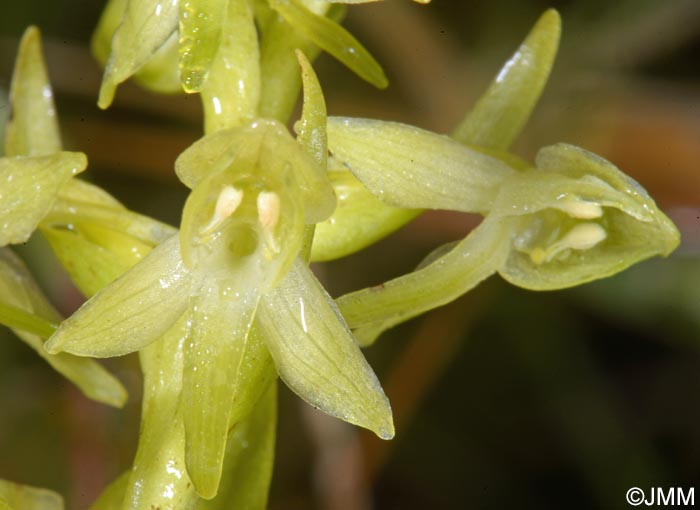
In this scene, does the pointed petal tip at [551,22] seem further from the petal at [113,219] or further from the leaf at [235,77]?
the petal at [113,219]

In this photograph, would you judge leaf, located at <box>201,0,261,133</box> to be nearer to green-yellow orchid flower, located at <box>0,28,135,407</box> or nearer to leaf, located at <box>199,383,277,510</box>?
green-yellow orchid flower, located at <box>0,28,135,407</box>

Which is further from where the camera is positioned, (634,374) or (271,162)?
(634,374)

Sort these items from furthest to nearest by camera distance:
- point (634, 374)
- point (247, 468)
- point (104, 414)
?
point (634, 374) < point (104, 414) < point (247, 468)

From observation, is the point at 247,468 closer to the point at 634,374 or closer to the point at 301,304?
the point at 301,304

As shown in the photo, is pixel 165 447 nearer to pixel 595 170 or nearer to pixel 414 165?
pixel 414 165

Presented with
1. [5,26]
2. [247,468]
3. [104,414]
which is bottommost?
[104,414]

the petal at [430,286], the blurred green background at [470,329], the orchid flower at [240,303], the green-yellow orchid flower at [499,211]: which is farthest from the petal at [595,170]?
the blurred green background at [470,329]

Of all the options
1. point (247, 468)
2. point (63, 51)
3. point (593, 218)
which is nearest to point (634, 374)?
point (593, 218)
